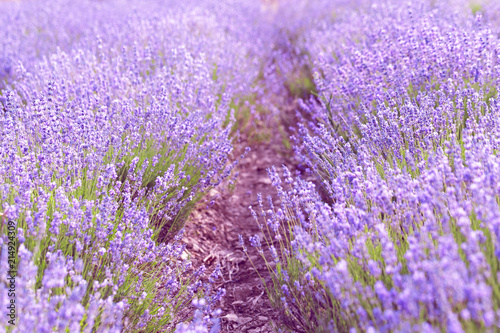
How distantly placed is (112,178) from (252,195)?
1.56 m

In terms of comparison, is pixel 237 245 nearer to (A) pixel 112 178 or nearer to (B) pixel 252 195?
(B) pixel 252 195

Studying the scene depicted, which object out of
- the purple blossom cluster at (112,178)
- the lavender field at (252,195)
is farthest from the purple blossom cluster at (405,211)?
the purple blossom cluster at (112,178)

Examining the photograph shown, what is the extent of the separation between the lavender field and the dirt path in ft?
0.04

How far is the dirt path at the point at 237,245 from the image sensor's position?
7.66 feet

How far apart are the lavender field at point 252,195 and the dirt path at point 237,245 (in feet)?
0.04

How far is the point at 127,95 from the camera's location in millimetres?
3354

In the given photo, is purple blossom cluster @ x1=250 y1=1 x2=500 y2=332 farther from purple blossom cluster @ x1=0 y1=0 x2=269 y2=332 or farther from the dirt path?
purple blossom cluster @ x1=0 y1=0 x2=269 y2=332

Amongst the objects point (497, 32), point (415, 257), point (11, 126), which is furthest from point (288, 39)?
point (415, 257)

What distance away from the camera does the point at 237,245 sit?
9.86ft

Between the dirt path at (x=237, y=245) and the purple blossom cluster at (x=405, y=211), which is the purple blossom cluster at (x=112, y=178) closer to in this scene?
→ the dirt path at (x=237, y=245)

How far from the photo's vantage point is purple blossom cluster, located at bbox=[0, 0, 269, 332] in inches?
65.9

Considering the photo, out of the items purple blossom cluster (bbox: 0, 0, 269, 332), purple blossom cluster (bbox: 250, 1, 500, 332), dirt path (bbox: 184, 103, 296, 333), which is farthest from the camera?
dirt path (bbox: 184, 103, 296, 333)

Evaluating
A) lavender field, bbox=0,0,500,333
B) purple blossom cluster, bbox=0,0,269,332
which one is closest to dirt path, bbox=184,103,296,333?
lavender field, bbox=0,0,500,333

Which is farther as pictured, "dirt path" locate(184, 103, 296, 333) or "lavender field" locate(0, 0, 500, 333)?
"dirt path" locate(184, 103, 296, 333)
